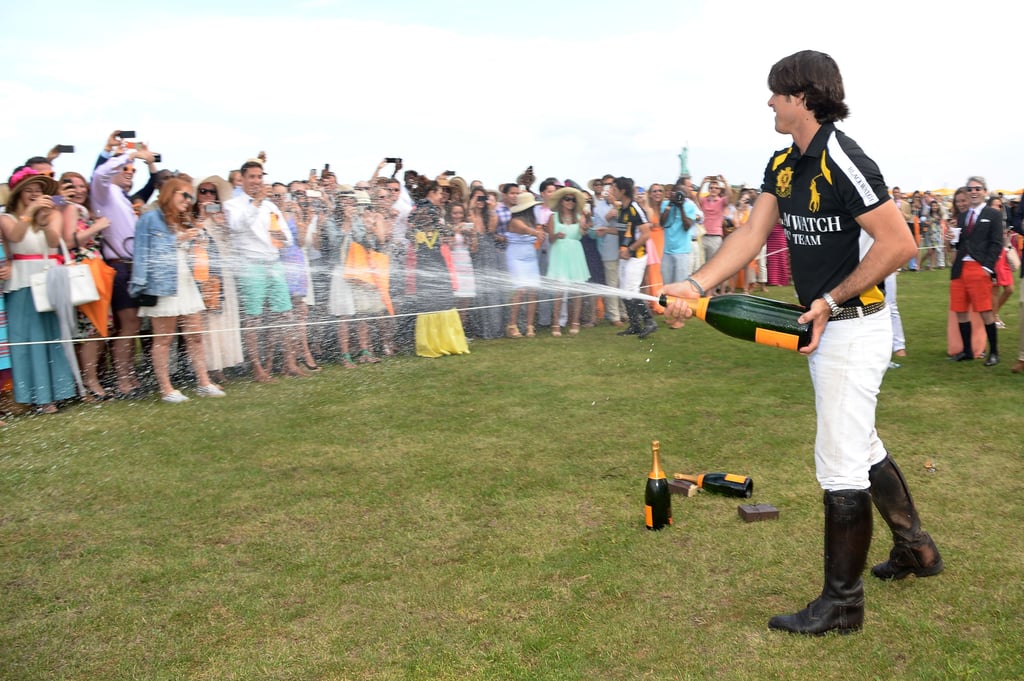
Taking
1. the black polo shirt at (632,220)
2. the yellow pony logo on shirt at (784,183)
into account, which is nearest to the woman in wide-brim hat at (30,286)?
the yellow pony logo on shirt at (784,183)

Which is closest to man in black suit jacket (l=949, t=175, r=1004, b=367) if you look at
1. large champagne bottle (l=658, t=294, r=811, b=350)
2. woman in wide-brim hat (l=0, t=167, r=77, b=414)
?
large champagne bottle (l=658, t=294, r=811, b=350)

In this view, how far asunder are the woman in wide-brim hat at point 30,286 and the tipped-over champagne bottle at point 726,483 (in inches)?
258

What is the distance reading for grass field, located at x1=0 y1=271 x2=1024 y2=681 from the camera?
3.53 m

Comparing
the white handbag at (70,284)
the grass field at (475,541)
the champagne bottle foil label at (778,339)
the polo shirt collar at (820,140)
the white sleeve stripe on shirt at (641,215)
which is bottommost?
the grass field at (475,541)

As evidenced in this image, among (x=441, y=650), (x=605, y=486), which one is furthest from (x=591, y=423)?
(x=441, y=650)

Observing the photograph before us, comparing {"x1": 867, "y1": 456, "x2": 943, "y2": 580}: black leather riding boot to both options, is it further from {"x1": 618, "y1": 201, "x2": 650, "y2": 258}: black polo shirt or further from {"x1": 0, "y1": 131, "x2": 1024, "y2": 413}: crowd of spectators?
{"x1": 618, "y1": 201, "x2": 650, "y2": 258}: black polo shirt

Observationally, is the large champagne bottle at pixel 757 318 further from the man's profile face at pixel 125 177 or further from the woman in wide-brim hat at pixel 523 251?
the woman in wide-brim hat at pixel 523 251

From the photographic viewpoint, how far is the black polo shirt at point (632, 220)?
12.7 m

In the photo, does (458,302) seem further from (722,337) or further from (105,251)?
(105,251)

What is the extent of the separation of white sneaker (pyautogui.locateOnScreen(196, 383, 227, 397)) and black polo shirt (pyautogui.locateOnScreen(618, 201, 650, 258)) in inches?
266

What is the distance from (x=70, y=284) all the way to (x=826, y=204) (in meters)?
7.53

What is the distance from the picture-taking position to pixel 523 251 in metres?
13.0

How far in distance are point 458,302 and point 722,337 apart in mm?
4122

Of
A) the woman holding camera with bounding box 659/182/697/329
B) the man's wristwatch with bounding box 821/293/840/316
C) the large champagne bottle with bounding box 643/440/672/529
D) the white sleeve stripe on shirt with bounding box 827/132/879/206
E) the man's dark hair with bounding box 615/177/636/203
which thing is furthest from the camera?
the woman holding camera with bounding box 659/182/697/329
